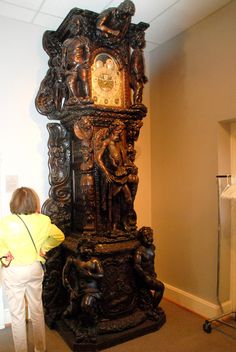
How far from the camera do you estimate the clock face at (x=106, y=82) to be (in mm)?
2762

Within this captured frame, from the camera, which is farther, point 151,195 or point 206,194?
point 151,195

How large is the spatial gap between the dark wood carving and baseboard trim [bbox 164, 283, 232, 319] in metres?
0.52

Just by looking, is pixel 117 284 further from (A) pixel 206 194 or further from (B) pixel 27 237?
(A) pixel 206 194

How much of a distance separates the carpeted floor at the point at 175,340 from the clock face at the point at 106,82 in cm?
210

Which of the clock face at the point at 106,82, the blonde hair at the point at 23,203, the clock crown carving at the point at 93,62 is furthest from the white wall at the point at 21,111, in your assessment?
the blonde hair at the point at 23,203

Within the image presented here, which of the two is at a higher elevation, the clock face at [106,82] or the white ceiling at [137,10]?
the white ceiling at [137,10]

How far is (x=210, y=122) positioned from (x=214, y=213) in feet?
3.00

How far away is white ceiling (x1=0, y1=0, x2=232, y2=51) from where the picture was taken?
2807 mm

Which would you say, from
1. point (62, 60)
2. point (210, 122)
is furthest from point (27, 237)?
point (210, 122)

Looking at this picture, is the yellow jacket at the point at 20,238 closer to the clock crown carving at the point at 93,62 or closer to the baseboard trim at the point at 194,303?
the clock crown carving at the point at 93,62

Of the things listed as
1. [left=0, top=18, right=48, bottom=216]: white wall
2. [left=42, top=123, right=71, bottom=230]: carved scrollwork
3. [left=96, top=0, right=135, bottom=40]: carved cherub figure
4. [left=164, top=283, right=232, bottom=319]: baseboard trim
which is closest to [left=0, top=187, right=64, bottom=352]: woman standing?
[left=42, top=123, right=71, bottom=230]: carved scrollwork

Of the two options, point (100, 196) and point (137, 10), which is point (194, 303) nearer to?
point (100, 196)

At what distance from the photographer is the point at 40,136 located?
125 inches

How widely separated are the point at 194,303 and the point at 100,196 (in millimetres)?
1570
